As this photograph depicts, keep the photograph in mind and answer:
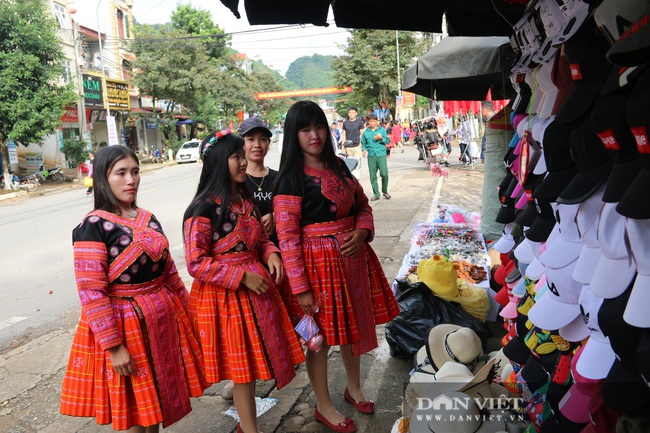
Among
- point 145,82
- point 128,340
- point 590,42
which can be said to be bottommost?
point 128,340

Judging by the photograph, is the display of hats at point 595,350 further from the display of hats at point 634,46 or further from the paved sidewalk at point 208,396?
the paved sidewalk at point 208,396

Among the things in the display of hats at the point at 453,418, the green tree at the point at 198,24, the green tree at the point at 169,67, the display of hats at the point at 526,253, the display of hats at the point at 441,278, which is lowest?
the display of hats at the point at 453,418

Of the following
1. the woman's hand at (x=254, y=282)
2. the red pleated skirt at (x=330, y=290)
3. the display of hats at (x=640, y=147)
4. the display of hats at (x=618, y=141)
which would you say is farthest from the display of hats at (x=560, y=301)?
the woman's hand at (x=254, y=282)

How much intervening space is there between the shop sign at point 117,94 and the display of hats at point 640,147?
31.1 meters

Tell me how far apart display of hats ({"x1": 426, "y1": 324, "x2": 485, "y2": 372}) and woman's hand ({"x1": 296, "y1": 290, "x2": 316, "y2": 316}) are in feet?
2.53

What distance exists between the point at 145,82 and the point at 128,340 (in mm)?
32296

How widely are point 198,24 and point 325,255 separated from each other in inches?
1884

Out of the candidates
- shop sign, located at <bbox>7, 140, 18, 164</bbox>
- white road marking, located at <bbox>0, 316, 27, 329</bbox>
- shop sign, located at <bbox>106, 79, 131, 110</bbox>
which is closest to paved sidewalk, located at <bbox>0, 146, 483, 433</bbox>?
white road marking, located at <bbox>0, 316, 27, 329</bbox>

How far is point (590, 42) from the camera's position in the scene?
5.49 feet

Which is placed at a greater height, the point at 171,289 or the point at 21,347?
the point at 171,289

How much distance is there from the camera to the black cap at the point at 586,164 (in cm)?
159

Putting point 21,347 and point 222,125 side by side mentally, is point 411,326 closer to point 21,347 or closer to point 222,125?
point 21,347

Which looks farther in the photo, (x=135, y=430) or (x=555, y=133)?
(x=135, y=430)

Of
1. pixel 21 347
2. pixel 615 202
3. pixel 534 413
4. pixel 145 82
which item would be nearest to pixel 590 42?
pixel 615 202
